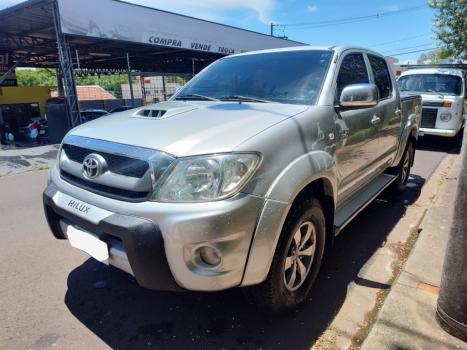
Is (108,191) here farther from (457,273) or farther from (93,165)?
(457,273)

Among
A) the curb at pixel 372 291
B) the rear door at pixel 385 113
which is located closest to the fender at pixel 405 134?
the rear door at pixel 385 113

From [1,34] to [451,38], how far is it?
2223 cm

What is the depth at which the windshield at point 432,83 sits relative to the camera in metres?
9.41

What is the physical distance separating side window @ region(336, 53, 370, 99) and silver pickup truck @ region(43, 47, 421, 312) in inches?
1.4

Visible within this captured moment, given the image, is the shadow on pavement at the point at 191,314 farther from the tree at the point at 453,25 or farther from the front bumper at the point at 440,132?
the tree at the point at 453,25

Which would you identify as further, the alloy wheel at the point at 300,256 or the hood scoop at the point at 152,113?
the hood scoop at the point at 152,113

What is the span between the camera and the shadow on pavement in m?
2.35

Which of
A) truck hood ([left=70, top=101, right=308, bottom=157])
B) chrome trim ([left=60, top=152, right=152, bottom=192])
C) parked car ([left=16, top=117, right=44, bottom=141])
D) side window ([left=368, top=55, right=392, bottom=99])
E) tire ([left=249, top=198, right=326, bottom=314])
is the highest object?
side window ([left=368, top=55, right=392, bottom=99])

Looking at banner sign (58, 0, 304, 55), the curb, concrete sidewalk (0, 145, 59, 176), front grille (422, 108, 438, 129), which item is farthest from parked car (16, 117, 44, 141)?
the curb

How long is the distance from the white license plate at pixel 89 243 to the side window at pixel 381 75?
3286 millimetres

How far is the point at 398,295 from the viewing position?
2625 millimetres

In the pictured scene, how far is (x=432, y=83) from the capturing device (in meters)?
9.67

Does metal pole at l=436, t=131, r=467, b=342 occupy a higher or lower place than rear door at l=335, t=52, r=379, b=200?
lower

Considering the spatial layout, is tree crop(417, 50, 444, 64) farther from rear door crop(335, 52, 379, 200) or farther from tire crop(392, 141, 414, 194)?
rear door crop(335, 52, 379, 200)
